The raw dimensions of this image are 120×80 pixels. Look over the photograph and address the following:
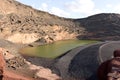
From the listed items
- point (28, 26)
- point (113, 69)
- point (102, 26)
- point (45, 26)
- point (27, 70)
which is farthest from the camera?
point (102, 26)

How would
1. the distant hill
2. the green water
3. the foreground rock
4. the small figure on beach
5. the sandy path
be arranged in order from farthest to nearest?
the distant hill
the green water
the sandy path
the foreground rock
the small figure on beach

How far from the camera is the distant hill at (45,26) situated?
68.2 meters

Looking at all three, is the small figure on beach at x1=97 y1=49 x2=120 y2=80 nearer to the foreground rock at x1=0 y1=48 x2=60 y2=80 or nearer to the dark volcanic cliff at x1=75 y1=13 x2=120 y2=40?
the foreground rock at x1=0 y1=48 x2=60 y2=80

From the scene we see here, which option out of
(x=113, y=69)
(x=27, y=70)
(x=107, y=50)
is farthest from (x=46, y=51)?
(x=113, y=69)

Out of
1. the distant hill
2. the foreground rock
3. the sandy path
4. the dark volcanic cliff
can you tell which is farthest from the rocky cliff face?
the sandy path

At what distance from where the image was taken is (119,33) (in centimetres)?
8725

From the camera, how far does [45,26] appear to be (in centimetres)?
8150

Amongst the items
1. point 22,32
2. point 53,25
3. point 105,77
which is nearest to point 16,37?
point 22,32

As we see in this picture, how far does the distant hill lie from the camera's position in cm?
6819

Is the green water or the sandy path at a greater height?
the sandy path

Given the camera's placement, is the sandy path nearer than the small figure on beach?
No

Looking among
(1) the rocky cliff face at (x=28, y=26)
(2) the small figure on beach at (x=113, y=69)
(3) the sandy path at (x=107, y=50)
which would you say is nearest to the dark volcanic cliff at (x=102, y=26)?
(1) the rocky cliff face at (x=28, y=26)

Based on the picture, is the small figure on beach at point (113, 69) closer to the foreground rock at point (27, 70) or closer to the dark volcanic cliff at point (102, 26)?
the foreground rock at point (27, 70)

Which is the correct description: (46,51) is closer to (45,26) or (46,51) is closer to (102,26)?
(45,26)
